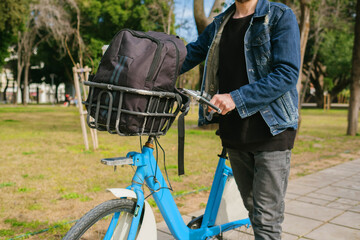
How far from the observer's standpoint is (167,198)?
90.1 inches

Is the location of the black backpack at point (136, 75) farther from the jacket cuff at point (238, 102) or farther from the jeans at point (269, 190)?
the jeans at point (269, 190)

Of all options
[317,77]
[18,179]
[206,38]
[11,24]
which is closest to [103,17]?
[11,24]

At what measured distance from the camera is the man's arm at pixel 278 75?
2.01 metres

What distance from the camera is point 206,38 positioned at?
2.55 metres

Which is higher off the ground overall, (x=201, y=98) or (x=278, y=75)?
(x=278, y=75)

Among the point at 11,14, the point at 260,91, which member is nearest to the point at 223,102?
the point at 260,91

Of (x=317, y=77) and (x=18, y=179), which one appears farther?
(x=317, y=77)

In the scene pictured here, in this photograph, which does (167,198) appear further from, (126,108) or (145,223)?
(126,108)

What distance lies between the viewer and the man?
2031 millimetres

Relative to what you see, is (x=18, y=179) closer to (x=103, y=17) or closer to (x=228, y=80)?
(x=228, y=80)

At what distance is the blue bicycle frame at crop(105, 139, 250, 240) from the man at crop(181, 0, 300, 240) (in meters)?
0.45

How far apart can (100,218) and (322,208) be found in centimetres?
338

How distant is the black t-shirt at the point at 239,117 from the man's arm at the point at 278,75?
0.14 meters

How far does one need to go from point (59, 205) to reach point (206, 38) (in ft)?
9.92
